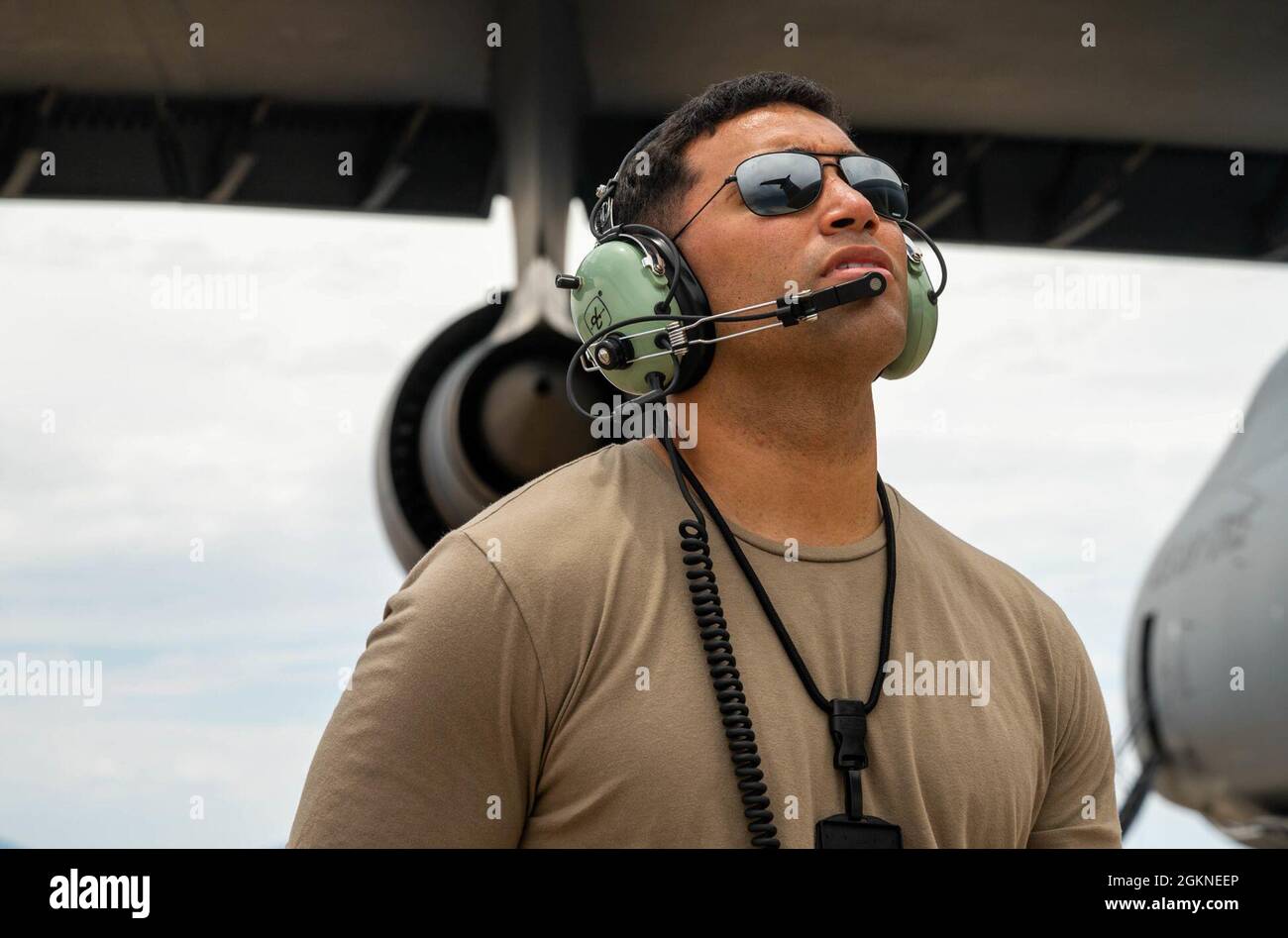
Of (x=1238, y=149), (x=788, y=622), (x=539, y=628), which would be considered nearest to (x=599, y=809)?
(x=539, y=628)

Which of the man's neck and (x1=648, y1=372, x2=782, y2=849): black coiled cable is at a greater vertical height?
the man's neck

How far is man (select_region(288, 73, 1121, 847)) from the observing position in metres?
1.47

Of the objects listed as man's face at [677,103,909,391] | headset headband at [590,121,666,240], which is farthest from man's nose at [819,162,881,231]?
headset headband at [590,121,666,240]

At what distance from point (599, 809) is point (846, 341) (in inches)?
25.0

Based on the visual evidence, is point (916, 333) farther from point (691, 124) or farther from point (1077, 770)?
point (1077, 770)

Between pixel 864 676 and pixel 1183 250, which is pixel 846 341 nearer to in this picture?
pixel 864 676

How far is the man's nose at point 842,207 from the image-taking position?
171cm

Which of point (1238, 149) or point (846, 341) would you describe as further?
point (1238, 149)

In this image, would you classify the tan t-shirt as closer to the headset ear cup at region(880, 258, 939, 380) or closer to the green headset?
the green headset

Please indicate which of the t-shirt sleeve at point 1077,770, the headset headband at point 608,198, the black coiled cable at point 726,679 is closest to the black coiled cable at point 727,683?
the black coiled cable at point 726,679

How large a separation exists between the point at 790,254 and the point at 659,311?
181mm

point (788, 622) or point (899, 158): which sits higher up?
point (899, 158)

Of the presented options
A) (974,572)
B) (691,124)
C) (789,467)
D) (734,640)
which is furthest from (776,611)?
(691,124)
